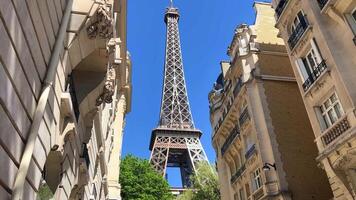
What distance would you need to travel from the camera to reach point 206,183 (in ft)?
123

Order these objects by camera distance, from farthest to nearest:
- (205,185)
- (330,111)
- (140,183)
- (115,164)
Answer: (140,183), (205,185), (115,164), (330,111)

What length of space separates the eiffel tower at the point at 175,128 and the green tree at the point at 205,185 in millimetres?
27175

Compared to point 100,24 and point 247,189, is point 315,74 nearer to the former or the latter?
point 247,189

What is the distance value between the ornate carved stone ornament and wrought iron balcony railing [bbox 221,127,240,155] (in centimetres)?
1958

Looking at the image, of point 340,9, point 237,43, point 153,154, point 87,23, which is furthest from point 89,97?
point 153,154

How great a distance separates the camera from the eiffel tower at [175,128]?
72.6 metres

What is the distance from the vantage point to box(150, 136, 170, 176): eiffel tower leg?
68.8m

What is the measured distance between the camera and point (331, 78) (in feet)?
48.4

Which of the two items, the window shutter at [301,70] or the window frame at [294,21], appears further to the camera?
the window frame at [294,21]

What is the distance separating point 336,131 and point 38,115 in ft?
42.4

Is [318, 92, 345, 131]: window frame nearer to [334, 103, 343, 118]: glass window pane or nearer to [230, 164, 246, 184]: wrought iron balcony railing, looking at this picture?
[334, 103, 343, 118]: glass window pane

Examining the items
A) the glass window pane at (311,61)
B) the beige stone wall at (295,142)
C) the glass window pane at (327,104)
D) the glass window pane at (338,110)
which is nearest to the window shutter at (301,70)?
the glass window pane at (311,61)

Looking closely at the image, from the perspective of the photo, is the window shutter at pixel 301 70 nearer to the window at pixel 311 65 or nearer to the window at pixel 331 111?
the window at pixel 311 65

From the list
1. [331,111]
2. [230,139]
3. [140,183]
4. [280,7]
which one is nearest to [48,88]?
[331,111]
